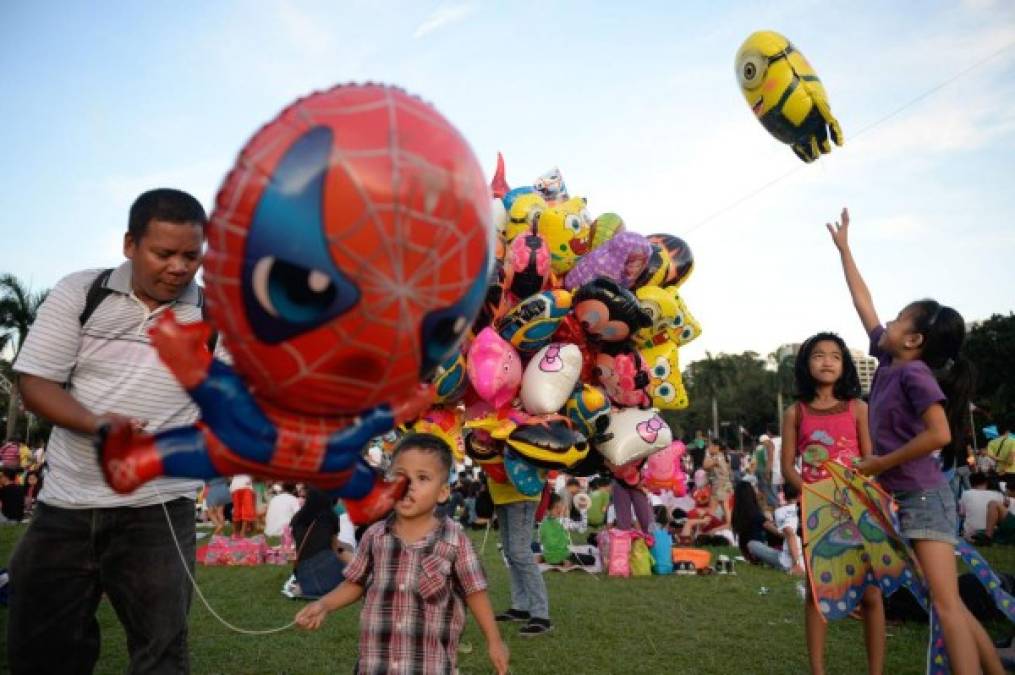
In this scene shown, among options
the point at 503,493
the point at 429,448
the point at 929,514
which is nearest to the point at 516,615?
the point at 503,493

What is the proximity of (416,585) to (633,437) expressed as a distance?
2698mm

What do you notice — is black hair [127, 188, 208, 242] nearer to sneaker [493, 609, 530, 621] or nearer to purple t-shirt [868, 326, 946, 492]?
purple t-shirt [868, 326, 946, 492]

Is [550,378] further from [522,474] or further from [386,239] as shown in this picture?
[386,239]

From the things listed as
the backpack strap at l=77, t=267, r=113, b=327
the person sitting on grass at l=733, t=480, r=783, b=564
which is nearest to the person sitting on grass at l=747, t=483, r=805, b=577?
the person sitting on grass at l=733, t=480, r=783, b=564

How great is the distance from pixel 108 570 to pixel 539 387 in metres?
2.83

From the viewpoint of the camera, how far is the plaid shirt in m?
2.69

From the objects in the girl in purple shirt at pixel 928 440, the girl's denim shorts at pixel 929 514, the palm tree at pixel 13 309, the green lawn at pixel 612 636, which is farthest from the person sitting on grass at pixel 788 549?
the palm tree at pixel 13 309

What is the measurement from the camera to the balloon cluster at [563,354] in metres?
4.93

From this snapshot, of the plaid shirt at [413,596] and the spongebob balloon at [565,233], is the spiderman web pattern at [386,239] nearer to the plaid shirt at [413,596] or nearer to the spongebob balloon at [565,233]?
the plaid shirt at [413,596]

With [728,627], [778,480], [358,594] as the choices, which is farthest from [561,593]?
[778,480]

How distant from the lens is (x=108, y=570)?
8.63 feet

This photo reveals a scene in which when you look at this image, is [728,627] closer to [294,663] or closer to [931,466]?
[931,466]

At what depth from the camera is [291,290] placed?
1.41m

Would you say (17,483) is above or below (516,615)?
above
